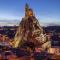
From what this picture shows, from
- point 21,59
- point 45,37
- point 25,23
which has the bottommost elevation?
point 21,59

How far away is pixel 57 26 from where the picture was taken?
5363 mm

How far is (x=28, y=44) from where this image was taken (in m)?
4.99

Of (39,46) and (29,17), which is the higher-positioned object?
(29,17)

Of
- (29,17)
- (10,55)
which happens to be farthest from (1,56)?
(29,17)

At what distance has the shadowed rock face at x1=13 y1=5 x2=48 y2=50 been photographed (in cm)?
517

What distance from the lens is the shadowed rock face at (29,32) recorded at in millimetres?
5172

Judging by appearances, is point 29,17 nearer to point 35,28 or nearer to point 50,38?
point 35,28

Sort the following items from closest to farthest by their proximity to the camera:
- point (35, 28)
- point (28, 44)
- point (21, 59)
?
point (21, 59) < point (28, 44) < point (35, 28)

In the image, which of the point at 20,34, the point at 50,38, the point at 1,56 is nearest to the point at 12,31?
the point at 20,34

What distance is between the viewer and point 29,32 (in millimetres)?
5316

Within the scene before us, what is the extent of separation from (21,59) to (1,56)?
354 mm

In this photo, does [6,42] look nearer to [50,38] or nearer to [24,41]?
[24,41]

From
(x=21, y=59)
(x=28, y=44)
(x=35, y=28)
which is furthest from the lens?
(x=35, y=28)

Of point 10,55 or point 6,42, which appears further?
point 6,42
